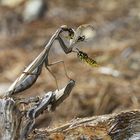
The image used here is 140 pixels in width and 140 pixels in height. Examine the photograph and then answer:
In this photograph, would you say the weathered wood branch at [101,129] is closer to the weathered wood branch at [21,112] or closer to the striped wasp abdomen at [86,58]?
the weathered wood branch at [21,112]

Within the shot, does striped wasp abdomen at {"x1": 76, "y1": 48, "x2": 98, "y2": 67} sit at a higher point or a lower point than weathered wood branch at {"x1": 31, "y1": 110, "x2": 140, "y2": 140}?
higher

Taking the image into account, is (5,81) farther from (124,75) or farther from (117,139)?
(117,139)

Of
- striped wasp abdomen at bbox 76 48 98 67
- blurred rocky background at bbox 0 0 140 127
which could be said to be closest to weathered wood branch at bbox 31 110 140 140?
striped wasp abdomen at bbox 76 48 98 67

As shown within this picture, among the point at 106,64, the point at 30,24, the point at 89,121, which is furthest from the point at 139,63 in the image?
the point at 89,121

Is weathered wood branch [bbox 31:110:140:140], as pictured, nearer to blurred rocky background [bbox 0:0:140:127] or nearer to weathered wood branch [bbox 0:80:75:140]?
weathered wood branch [bbox 0:80:75:140]

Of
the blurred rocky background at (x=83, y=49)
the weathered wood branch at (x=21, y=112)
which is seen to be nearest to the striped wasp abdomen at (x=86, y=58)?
the weathered wood branch at (x=21, y=112)

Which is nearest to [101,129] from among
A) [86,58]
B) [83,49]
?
[86,58]

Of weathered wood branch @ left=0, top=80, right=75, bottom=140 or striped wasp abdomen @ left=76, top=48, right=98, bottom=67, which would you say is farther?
striped wasp abdomen @ left=76, top=48, right=98, bottom=67
